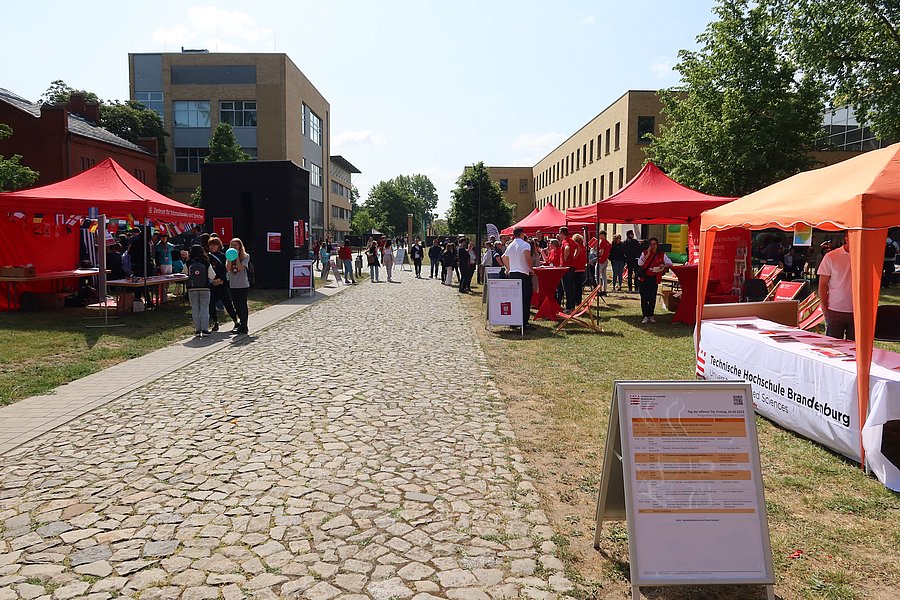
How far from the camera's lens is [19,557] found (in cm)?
369

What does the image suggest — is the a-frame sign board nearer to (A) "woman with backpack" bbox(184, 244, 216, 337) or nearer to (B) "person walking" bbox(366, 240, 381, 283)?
(A) "woman with backpack" bbox(184, 244, 216, 337)

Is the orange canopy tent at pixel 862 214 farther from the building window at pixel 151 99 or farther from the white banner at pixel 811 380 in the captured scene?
the building window at pixel 151 99

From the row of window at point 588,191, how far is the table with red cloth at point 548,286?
26.8m

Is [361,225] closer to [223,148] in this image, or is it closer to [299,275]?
[223,148]

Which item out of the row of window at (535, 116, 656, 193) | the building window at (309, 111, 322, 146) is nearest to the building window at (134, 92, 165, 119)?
the building window at (309, 111, 322, 146)

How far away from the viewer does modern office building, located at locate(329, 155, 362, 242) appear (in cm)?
8625

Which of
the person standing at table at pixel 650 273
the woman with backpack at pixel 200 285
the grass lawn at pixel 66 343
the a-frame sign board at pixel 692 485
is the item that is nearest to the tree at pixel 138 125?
the grass lawn at pixel 66 343

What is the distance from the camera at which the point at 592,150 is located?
171 feet

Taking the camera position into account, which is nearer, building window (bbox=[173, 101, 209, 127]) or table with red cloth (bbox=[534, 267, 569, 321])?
table with red cloth (bbox=[534, 267, 569, 321])

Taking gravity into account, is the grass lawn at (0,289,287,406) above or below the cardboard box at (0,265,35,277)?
below

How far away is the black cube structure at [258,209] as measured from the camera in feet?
74.9

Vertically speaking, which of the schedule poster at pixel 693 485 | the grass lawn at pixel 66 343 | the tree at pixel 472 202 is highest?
the tree at pixel 472 202

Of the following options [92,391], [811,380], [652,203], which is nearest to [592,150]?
[652,203]

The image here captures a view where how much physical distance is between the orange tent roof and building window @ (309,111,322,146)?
64.3m
